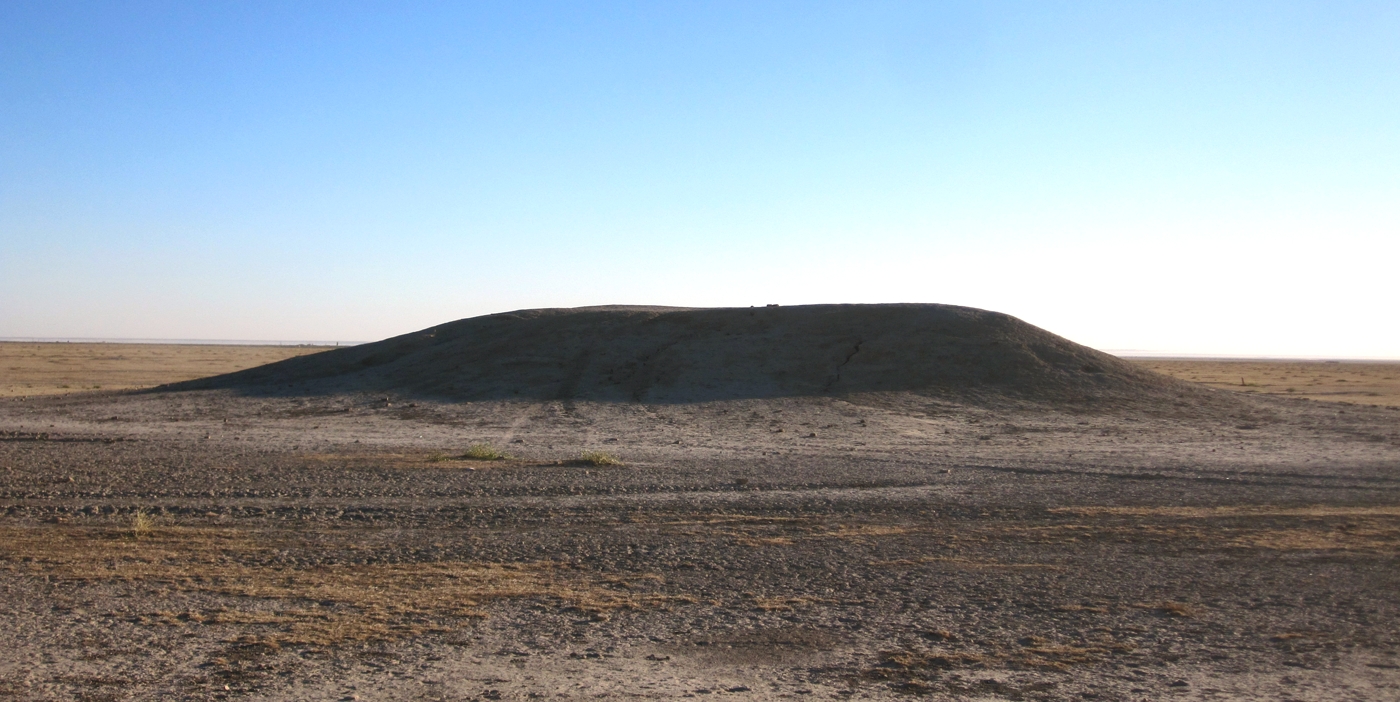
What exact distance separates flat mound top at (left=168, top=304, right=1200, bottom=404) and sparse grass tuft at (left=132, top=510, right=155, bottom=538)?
1579cm

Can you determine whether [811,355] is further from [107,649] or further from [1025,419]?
[107,649]

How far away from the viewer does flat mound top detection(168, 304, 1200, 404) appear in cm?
2647

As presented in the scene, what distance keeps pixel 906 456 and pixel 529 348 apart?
16466 mm

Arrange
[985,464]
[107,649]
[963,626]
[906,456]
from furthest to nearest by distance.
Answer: [906,456], [985,464], [963,626], [107,649]

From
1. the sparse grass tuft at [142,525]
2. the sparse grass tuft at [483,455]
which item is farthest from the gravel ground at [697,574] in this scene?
the sparse grass tuft at [483,455]

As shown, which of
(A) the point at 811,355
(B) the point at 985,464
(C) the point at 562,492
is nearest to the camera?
(C) the point at 562,492

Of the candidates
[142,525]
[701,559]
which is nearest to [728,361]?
[142,525]

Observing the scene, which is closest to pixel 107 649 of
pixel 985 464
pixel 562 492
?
pixel 562 492

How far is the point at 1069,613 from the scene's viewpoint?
6789 millimetres

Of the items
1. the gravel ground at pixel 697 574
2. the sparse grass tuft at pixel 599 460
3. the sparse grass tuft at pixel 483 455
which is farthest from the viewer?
the sparse grass tuft at pixel 483 455

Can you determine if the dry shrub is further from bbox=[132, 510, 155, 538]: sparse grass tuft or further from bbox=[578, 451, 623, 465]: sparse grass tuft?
bbox=[578, 451, 623, 465]: sparse grass tuft

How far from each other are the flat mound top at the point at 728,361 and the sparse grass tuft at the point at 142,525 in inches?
622

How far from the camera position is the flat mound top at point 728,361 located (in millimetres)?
26469

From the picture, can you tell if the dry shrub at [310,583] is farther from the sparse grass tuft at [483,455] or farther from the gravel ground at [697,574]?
the sparse grass tuft at [483,455]
